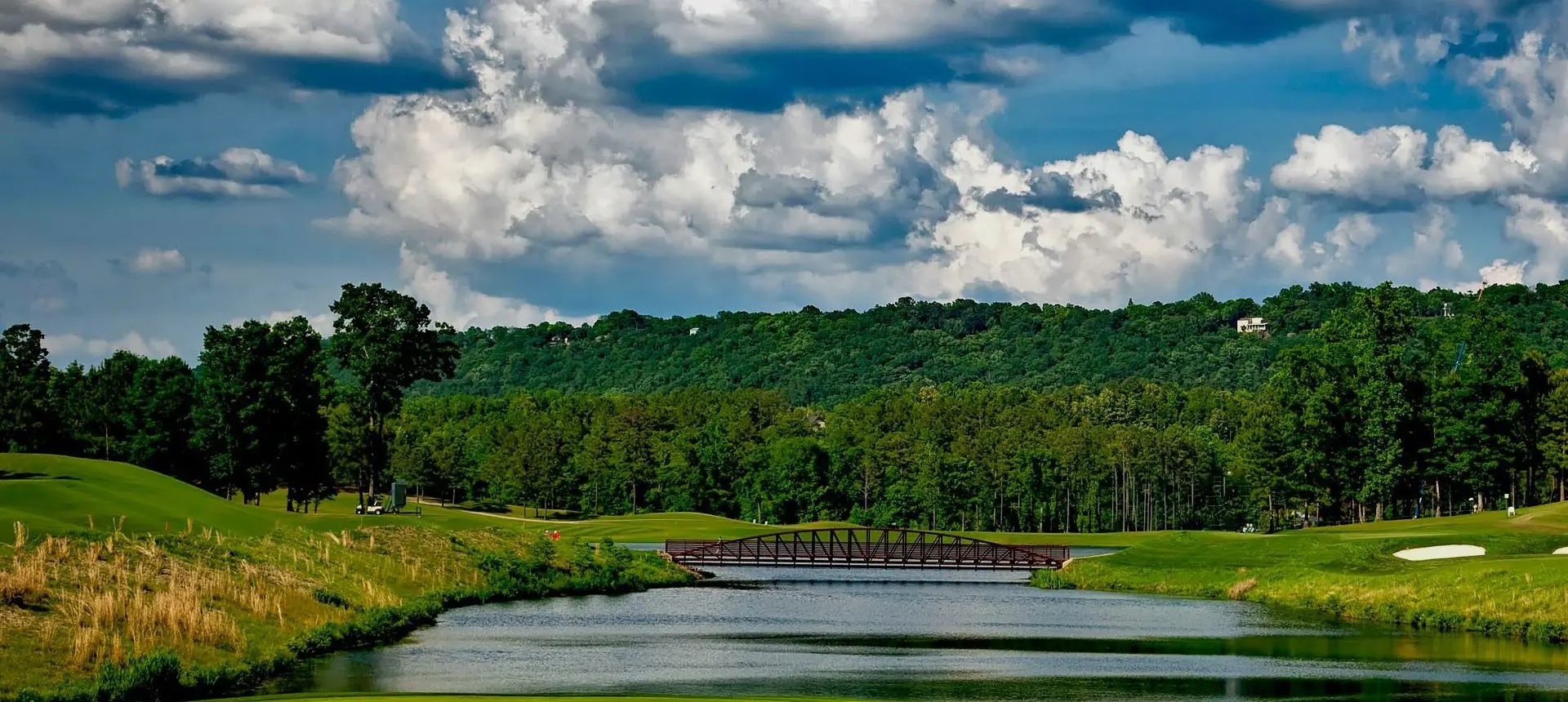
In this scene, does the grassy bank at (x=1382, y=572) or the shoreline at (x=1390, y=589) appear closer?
the shoreline at (x=1390, y=589)

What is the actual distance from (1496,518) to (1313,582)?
86.9 ft

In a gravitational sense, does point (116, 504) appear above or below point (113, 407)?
below

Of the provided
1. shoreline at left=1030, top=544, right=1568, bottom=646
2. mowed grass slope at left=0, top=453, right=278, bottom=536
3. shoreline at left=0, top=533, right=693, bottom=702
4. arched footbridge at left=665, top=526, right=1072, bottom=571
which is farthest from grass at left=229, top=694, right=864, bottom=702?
arched footbridge at left=665, top=526, right=1072, bottom=571

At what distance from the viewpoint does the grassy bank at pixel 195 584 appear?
32781 millimetres

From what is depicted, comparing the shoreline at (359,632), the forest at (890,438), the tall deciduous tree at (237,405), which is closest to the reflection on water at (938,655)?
the shoreline at (359,632)

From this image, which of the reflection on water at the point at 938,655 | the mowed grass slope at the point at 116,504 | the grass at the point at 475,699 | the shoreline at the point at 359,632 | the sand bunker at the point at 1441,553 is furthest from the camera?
the sand bunker at the point at 1441,553

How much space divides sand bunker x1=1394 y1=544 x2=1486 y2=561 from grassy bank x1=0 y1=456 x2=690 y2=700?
3419 centimetres

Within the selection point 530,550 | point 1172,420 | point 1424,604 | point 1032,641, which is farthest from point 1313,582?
point 1172,420

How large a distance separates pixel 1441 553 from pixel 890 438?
105328 mm

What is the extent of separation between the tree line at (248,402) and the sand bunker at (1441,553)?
63.5 m

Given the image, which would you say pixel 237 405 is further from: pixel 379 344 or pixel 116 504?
pixel 116 504

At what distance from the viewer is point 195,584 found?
131 ft

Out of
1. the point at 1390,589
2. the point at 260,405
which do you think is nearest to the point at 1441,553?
the point at 1390,589

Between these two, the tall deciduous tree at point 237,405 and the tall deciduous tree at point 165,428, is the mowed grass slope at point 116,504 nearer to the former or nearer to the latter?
the tall deciduous tree at point 237,405
